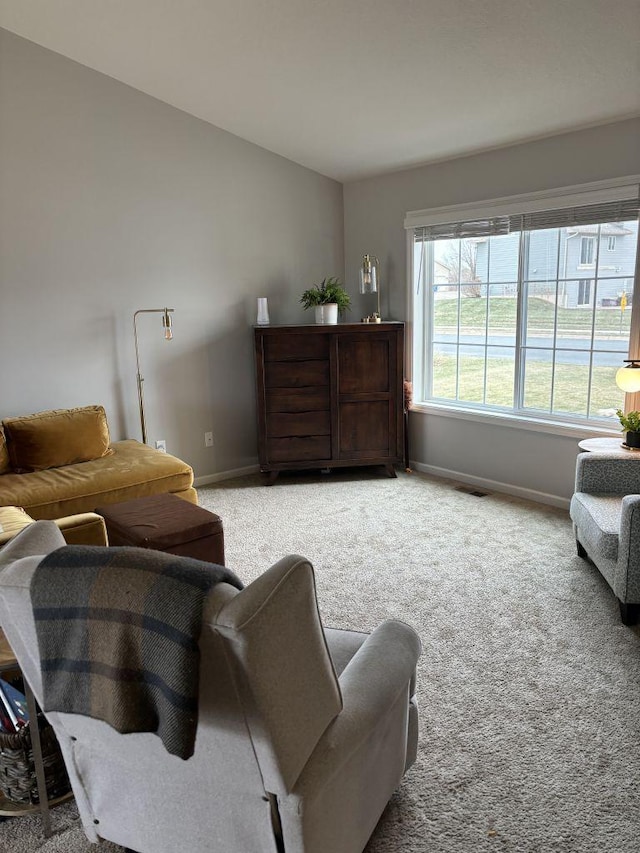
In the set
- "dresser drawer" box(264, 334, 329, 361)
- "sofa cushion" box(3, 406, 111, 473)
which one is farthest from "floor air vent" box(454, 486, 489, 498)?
"sofa cushion" box(3, 406, 111, 473)

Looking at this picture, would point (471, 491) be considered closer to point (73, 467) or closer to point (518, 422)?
point (518, 422)

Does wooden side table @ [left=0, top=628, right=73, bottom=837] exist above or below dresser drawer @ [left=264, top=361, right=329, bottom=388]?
below

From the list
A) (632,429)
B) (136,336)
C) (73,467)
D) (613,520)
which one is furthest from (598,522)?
(136,336)

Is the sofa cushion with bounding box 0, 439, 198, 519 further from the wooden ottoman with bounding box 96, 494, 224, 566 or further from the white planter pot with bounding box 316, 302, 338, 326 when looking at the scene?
the white planter pot with bounding box 316, 302, 338, 326

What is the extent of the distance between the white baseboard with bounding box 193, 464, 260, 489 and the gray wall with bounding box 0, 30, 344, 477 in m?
0.06

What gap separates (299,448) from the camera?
4.81 metres

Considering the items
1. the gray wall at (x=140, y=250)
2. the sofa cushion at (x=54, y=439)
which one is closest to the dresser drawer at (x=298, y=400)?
the gray wall at (x=140, y=250)

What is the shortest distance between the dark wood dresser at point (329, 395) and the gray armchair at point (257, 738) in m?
3.21

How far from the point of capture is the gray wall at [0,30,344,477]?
12.7 ft

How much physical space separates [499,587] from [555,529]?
91 centimetres

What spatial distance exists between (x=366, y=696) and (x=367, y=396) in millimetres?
3510

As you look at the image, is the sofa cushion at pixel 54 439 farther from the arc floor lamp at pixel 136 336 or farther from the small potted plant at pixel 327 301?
the small potted plant at pixel 327 301

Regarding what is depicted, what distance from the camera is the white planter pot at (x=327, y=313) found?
15.8 feet

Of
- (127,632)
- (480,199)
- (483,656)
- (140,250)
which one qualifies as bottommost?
(483,656)
